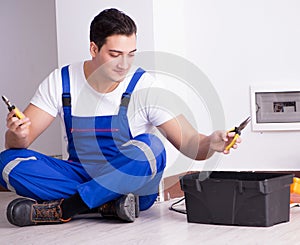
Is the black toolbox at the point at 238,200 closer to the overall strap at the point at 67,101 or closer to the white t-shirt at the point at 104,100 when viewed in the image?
the white t-shirt at the point at 104,100

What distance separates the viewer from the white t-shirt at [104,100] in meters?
2.87

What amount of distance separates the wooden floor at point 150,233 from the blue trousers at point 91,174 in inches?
4.9

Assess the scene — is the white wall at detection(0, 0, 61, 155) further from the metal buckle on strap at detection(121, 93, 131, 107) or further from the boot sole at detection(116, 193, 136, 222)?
Result: the boot sole at detection(116, 193, 136, 222)

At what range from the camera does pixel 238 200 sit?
2596mm

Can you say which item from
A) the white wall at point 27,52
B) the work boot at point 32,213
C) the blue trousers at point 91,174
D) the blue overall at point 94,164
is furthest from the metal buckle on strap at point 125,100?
the white wall at point 27,52

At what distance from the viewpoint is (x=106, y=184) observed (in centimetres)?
272

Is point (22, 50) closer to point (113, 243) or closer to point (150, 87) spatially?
point (150, 87)

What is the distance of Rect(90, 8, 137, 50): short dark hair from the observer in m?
2.80

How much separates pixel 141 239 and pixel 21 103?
197 centimetres

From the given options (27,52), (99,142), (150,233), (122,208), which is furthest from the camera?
(27,52)

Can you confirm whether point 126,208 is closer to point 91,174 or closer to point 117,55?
point 91,174

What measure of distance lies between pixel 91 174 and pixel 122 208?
231 millimetres

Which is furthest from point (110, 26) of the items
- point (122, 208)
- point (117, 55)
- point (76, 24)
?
point (122, 208)

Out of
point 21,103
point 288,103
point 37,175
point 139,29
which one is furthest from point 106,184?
point 21,103
